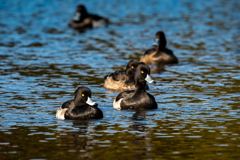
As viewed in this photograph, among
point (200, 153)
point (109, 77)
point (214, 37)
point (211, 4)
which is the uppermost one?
point (211, 4)

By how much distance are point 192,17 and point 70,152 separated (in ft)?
133

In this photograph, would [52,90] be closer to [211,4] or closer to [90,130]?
[90,130]

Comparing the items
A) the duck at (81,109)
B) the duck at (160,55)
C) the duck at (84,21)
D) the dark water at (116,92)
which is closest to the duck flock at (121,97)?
the duck at (81,109)

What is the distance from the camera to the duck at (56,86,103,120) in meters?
15.4

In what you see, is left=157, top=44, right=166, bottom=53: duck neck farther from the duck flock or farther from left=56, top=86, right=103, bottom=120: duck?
left=56, top=86, right=103, bottom=120: duck

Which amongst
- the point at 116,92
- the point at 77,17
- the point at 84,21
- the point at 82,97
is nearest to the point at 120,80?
the point at 116,92

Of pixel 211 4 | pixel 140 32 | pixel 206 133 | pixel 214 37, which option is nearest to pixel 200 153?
pixel 206 133

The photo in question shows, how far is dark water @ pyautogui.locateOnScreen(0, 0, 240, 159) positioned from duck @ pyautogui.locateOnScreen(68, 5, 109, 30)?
36.6 inches

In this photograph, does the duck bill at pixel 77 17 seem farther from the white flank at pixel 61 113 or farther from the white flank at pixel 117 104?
the white flank at pixel 61 113

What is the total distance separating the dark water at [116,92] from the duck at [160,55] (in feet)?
2.72

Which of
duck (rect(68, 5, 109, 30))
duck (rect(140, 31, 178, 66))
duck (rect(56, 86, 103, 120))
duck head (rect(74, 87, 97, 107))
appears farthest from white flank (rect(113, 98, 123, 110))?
duck (rect(68, 5, 109, 30))

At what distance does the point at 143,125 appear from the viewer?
48.4 feet

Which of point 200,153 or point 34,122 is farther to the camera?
point 34,122

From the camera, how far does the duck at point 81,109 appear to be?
15.4m
